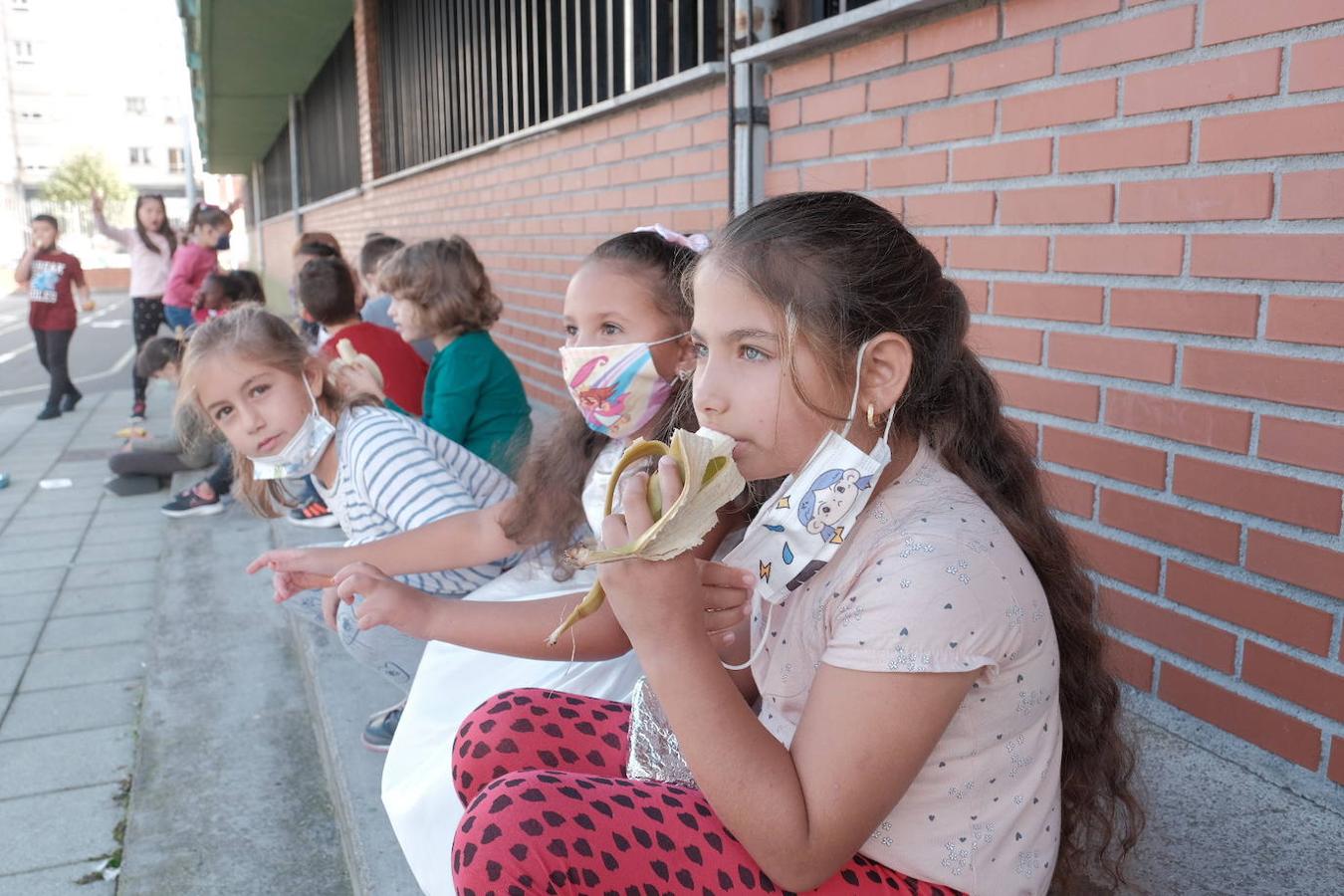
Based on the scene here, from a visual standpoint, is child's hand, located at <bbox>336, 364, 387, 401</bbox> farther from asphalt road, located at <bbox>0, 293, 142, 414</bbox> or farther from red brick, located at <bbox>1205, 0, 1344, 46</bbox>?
asphalt road, located at <bbox>0, 293, 142, 414</bbox>

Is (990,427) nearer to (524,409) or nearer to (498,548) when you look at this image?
(498,548)

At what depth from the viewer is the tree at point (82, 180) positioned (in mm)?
55156

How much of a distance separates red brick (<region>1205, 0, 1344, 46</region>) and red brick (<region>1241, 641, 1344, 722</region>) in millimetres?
1028

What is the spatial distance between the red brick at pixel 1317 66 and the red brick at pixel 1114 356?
49 centimetres

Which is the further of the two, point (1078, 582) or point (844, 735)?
point (1078, 582)

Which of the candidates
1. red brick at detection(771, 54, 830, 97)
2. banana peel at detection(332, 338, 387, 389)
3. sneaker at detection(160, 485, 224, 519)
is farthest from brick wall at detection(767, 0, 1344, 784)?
sneaker at detection(160, 485, 224, 519)

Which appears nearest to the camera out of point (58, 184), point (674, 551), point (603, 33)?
point (674, 551)

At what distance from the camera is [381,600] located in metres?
1.88

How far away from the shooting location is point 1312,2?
1681 millimetres

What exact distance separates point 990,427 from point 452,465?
1.70 metres

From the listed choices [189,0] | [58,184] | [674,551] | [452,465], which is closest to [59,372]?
[189,0]

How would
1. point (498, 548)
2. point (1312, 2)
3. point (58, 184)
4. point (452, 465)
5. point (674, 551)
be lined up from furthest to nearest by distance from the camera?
point (58, 184) < point (452, 465) < point (498, 548) < point (1312, 2) < point (674, 551)

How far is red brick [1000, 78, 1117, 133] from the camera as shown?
6.85 ft

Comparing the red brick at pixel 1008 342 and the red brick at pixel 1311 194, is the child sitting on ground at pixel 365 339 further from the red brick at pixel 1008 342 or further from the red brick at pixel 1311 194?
the red brick at pixel 1311 194
